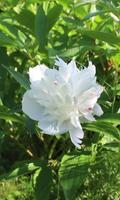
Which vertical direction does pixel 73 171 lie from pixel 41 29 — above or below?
below

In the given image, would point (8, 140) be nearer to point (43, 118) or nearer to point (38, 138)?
point (38, 138)

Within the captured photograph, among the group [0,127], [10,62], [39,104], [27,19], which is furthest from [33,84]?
[10,62]

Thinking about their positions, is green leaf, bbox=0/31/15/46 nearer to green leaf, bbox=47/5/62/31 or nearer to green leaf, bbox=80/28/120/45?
green leaf, bbox=47/5/62/31

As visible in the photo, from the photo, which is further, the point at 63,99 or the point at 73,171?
the point at 73,171

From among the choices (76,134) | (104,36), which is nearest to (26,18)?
(104,36)

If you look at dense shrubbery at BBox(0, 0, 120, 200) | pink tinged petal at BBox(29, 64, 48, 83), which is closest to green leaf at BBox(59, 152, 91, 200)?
dense shrubbery at BBox(0, 0, 120, 200)

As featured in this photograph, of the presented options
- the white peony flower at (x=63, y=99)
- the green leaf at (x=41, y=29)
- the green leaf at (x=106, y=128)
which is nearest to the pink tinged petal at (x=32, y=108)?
the white peony flower at (x=63, y=99)

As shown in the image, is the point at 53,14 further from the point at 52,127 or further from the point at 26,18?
the point at 52,127
